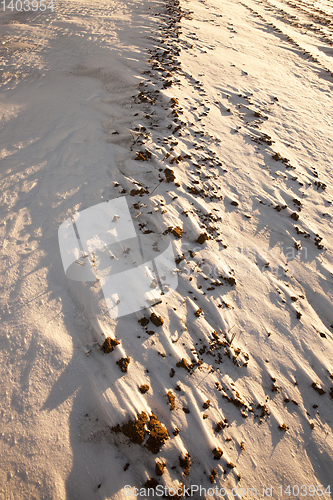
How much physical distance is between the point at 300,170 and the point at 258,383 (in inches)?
150

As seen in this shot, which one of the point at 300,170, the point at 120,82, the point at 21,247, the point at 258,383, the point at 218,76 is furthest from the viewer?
the point at 218,76

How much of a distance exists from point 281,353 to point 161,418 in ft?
4.71

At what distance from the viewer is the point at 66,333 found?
2006mm

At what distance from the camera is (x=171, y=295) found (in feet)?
8.06

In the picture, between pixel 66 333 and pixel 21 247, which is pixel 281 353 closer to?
pixel 66 333

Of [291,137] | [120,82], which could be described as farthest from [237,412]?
[120,82]

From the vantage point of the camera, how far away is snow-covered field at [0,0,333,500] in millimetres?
1696

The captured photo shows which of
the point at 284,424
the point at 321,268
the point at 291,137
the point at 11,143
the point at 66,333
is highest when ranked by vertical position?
the point at 291,137

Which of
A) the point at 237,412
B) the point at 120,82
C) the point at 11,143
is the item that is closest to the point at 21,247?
the point at 11,143

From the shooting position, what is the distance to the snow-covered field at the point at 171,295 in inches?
66.8

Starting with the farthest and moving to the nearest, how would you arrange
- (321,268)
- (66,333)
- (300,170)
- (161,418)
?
1. (300,170)
2. (321,268)
3. (66,333)
4. (161,418)

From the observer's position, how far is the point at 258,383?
2.22m

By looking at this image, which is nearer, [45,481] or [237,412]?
[45,481]

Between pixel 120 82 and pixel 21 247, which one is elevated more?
pixel 120 82
